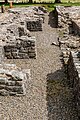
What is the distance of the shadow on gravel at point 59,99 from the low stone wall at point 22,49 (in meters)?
2.57

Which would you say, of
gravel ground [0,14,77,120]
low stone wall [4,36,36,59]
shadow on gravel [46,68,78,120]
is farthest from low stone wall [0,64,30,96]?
low stone wall [4,36,36,59]

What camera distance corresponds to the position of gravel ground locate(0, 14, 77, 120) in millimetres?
8195

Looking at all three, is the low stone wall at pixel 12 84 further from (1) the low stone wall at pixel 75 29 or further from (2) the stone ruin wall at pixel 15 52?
(1) the low stone wall at pixel 75 29

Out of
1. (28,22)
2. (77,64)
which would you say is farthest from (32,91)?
(28,22)

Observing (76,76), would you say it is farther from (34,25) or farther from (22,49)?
(34,25)

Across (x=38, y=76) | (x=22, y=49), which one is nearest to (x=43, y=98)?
(x=38, y=76)

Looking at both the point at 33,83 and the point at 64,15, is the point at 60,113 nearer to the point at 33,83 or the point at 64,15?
the point at 33,83

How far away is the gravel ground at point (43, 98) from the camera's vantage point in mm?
8195

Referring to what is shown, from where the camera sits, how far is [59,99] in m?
9.12

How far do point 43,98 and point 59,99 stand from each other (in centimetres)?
62

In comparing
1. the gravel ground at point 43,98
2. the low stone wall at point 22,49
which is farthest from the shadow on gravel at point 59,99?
the low stone wall at point 22,49

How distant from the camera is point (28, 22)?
2122 cm

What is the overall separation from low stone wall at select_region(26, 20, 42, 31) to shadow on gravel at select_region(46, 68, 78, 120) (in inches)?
398

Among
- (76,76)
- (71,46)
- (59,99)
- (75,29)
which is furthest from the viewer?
(75,29)
